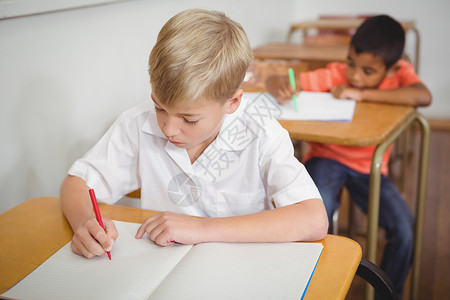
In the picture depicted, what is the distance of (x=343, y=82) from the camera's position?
1.85 metres

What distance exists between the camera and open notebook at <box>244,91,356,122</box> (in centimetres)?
146

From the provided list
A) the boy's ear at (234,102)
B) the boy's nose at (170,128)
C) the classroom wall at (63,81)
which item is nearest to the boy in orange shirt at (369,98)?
the classroom wall at (63,81)

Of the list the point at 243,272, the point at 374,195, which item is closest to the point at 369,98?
the point at 374,195

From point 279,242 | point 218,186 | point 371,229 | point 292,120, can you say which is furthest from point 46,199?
point 371,229

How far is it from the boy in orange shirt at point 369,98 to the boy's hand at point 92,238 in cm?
93

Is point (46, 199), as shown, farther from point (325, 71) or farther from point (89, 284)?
point (325, 71)

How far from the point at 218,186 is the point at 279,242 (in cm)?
29

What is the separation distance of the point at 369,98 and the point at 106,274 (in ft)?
4.00

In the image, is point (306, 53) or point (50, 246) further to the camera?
point (306, 53)

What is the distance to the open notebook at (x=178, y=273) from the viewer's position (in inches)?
26.5

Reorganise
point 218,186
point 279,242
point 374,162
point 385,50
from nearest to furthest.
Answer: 1. point 279,242
2. point 218,186
3. point 374,162
4. point 385,50

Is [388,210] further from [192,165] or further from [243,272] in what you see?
[243,272]

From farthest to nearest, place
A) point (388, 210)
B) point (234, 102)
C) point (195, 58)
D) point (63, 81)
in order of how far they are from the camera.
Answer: point (388, 210) < point (63, 81) < point (234, 102) < point (195, 58)

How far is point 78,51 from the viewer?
1290mm
